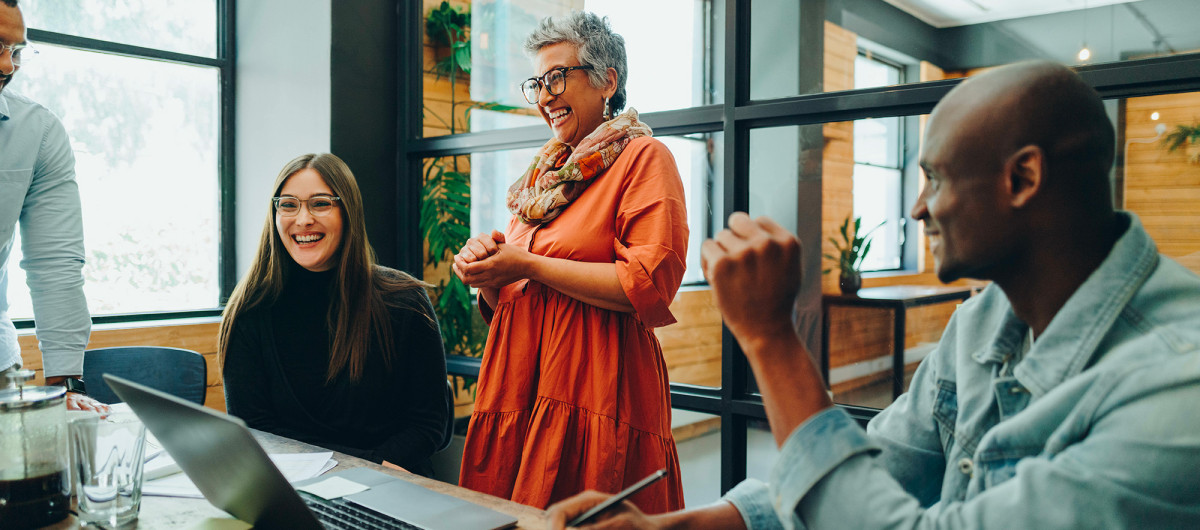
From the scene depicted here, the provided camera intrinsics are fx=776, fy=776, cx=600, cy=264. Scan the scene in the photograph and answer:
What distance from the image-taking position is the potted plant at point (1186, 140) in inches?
67.8

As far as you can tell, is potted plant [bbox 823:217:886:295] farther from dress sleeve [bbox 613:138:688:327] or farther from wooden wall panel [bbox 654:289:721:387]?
dress sleeve [bbox 613:138:688:327]

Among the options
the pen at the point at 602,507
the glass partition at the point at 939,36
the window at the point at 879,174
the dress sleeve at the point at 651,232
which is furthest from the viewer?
the window at the point at 879,174

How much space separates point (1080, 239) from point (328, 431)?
1.62 meters

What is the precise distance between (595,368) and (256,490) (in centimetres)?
78

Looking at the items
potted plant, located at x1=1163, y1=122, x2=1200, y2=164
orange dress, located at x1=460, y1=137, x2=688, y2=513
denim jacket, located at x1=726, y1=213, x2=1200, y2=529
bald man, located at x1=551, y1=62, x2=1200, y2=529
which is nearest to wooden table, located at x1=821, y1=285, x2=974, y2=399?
potted plant, located at x1=1163, y1=122, x2=1200, y2=164

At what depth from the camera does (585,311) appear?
1.65 meters

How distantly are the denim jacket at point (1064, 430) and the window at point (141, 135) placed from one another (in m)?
3.44

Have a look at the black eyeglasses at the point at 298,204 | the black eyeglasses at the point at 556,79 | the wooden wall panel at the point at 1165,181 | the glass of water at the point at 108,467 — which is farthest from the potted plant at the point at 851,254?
the glass of water at the point at 108,467

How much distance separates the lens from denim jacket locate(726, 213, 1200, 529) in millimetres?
586

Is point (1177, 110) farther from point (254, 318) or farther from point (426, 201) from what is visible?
point (426, 201)

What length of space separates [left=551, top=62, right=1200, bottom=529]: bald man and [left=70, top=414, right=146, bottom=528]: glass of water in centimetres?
85

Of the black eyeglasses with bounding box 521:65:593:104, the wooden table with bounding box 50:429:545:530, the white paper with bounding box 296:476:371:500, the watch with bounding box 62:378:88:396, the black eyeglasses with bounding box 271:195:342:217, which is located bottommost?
the wooden table with bounding box 50:429:545:530

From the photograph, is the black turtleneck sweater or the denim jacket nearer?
the denim jacket

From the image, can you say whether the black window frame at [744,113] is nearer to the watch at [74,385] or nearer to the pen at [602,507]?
the pen at [602,507]
